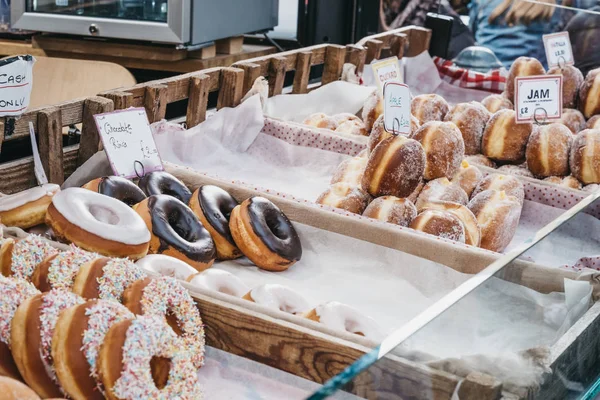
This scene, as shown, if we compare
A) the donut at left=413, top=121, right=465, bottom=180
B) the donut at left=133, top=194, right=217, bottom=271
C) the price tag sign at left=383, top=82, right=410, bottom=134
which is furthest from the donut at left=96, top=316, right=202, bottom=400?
the donut at left=413, top=121, right=465, bottom=180

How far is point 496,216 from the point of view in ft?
6.55

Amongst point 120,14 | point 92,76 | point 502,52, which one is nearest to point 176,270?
point 92,76

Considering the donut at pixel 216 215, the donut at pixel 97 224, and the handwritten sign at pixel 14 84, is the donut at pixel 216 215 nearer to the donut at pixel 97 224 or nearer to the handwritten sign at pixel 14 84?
the donut at pixel 97 224

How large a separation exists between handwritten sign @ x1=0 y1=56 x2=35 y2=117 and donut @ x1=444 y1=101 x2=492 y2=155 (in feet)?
4.36

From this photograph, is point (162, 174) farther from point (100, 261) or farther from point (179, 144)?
point (100, 261)

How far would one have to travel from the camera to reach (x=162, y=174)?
1.96 metres

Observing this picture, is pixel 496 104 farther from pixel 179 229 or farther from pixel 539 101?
pixel 179 229

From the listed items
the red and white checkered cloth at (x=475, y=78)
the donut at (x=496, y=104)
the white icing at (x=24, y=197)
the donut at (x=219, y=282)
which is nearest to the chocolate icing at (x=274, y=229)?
the donut at (x=219, y=282)

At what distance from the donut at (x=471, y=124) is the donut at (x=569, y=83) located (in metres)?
0.45

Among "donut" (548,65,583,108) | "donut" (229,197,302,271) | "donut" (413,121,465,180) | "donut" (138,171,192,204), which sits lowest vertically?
"donut" (229,197,302,271)

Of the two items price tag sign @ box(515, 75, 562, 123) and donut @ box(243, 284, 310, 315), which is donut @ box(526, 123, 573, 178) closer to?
price tag sign @ box(515, 75, 562, 123)

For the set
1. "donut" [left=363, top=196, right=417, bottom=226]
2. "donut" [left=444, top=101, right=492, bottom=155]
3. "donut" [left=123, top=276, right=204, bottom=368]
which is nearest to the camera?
"donut" [left=123, top=276, right=204, bottom=368]

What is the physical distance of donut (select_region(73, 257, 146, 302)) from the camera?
4.18 feet

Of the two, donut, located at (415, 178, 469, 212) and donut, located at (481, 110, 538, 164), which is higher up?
donut, located at (481, 110, 538, 164)
